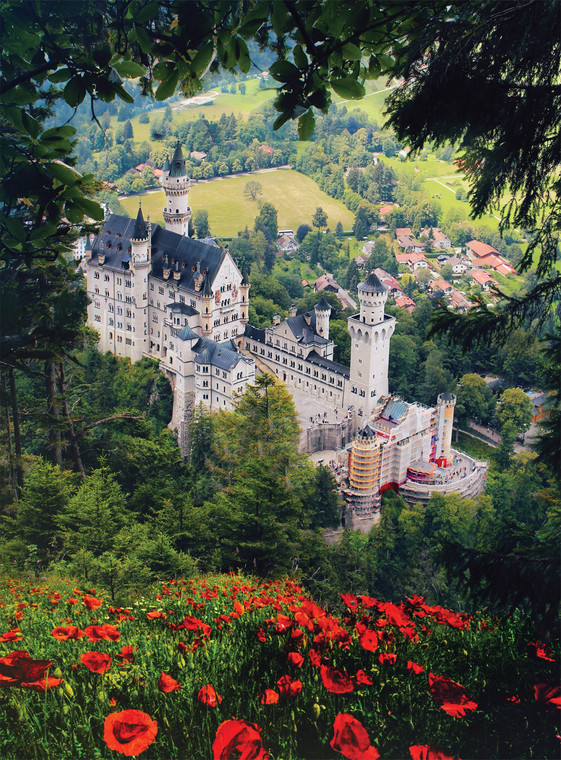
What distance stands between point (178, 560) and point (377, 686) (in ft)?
46.6

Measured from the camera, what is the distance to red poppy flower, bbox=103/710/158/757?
5.46m

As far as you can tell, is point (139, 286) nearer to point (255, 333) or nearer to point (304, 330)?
point (255, 333)

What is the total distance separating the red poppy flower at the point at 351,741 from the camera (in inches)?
218

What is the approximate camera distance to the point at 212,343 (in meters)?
51.9

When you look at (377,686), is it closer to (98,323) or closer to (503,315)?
(503,315)

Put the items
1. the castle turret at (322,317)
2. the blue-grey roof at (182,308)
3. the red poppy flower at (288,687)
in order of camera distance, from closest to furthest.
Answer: the red poppy flower at (288,687)
the blue-grey roof at (182,308)
the castle turret at (322,317)

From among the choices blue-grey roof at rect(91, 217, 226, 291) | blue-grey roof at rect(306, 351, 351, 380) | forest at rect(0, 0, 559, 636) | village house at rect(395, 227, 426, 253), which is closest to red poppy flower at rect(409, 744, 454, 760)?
forest at rect(0, 0, 559, 636)

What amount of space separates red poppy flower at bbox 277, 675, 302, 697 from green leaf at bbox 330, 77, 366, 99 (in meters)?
4.28

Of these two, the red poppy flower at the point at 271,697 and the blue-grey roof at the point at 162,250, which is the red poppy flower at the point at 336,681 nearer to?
the red poppy flower at the point at 271,697

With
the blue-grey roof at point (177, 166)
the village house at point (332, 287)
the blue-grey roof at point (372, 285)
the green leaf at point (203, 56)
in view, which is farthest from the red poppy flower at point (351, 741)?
the village house at point (332, 287)

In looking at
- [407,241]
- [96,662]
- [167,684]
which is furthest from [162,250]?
[167,684]

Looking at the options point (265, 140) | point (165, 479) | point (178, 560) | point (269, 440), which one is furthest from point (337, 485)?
point (265, 140)

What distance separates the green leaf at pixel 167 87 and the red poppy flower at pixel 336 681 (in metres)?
4.44

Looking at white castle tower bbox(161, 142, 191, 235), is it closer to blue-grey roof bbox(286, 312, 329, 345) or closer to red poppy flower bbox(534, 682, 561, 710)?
blue-grey roof bbox(286, 312, 329, 345)
